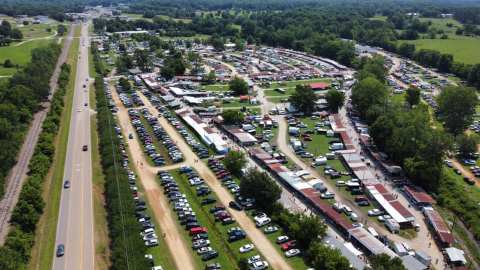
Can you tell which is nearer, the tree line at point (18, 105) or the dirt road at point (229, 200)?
the dirt road at point (229, 200)

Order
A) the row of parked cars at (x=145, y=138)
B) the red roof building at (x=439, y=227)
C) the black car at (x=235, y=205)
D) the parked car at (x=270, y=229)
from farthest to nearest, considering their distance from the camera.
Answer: the row of parked cars at (x=145, y=138), the black car at (x=235, y=205), the parked car at (x=270, y=229), the red roof building at (x=439, y=227)

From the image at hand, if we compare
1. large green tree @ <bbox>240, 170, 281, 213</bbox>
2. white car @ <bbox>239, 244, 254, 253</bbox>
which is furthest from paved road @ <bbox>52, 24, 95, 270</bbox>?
large green tree @ <bbox>240, 170, 281, 213</bbox>

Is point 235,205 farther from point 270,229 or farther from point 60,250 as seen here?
point 60,250

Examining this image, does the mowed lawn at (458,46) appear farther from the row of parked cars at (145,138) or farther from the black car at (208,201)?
the black car at (208,201)

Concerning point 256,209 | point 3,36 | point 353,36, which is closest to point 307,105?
point 256,209

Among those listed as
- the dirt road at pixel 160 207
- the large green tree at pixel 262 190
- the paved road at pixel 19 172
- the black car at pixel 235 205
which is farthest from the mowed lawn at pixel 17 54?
the large green tree at pixel 262 190

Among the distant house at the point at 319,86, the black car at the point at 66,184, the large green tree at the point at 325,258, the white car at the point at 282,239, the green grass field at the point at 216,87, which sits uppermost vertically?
the distant house at the point at 319,86
